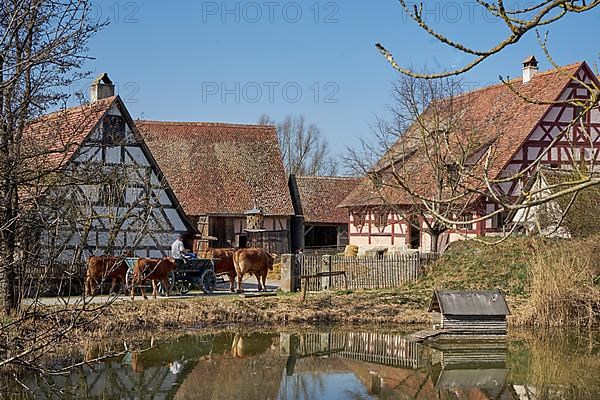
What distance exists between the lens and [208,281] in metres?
21.7

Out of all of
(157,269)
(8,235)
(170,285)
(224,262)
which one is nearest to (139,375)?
(8,235)

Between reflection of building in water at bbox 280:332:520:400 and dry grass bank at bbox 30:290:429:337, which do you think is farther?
dry grass bank at bbox 30:290:429:337

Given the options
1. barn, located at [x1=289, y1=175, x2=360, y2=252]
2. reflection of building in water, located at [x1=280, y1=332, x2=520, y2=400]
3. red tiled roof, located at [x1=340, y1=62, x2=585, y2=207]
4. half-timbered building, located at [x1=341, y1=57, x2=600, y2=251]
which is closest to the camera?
reflection of building in water, located at [x1=280, y1=332, x2=520, y2=400]

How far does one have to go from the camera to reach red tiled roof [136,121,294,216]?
1432 inches

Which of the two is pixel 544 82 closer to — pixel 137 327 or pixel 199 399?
pixel 137 327

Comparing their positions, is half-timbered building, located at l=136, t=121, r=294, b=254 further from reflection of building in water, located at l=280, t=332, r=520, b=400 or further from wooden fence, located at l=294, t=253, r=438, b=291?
reflection of building in water, located at l=280, t=332, r=520, b=400

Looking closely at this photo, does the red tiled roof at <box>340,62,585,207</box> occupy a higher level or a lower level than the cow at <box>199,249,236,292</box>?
higher

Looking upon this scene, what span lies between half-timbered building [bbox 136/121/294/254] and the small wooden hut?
1735 cm

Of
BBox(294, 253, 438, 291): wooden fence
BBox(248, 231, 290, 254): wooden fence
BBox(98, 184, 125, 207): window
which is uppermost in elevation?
BBox(98, 184, 125, 207): window

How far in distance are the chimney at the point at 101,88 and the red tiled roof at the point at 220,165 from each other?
7989mm

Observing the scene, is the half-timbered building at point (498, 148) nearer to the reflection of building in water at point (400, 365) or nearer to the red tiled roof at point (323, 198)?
the red tiled roof at point (323, 198)

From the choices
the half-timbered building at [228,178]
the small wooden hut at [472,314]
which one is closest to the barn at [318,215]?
the half-timbered building at [228,178]

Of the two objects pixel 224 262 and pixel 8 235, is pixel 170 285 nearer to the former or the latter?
pixel 224 262

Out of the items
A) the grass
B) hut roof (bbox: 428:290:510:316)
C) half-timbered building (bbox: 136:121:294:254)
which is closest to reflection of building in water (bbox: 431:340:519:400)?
hut roof (bbox: 428:290:510:316)
